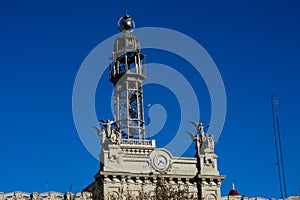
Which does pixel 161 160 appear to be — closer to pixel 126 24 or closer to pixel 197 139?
pixel 197 139

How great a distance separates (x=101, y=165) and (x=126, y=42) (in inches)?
719

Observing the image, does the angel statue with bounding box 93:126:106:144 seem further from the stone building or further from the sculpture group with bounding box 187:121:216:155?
the sculpture group with bounding box 187:121:216:155

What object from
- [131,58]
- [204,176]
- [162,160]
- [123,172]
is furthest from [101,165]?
[131,58]

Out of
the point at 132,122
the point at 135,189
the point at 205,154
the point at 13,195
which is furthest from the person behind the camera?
the point at 132,122

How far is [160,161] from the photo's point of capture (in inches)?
2336

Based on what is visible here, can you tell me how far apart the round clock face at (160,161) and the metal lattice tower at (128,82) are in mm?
4589

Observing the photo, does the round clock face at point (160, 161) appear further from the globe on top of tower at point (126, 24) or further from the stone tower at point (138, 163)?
the globe on top of tower at point (126, 24)

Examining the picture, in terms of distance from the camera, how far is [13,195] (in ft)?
177

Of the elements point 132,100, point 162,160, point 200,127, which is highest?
point 132,100

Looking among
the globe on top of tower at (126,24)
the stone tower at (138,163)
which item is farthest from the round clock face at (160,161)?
the globe on top of tower at (126,24)

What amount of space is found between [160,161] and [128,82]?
1213cm

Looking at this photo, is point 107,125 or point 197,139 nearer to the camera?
point 107,125

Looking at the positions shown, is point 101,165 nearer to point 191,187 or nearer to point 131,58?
point 191,187

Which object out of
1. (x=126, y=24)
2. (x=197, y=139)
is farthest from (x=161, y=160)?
(x=126, y=24)
